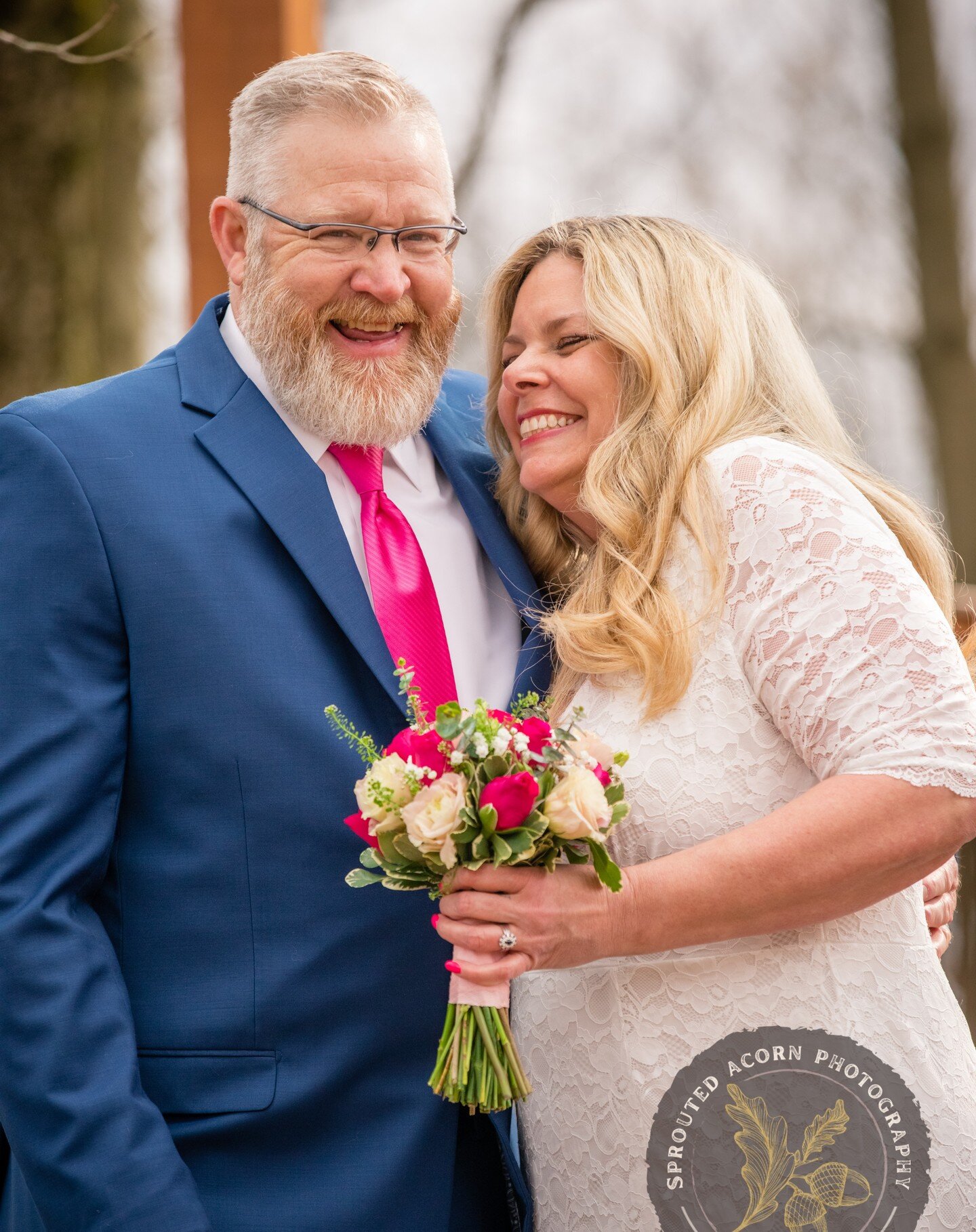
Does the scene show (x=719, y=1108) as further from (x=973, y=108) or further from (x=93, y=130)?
(x=973, y=108)

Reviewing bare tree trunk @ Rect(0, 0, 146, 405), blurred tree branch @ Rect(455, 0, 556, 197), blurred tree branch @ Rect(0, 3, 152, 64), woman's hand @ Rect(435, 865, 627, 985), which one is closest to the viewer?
woman's hand @ Rect(435, 865, 627, 985)

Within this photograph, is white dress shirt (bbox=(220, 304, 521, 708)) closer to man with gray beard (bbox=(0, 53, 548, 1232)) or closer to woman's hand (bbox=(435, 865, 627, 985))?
man with gray beard (bbox=(0, 53, 548, 1232))

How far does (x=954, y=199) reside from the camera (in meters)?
6.54

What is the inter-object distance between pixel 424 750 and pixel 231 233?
1277 millimetres

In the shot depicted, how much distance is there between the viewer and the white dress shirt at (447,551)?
99.3 inches

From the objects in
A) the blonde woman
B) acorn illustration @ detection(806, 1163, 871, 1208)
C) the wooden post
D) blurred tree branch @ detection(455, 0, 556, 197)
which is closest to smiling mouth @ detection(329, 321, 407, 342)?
the blonde woman

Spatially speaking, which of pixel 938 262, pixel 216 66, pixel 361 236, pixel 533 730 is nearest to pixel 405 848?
pixel 533 730

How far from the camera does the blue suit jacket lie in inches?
80.3

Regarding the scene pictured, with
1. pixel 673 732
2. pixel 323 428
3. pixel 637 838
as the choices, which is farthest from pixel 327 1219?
pixel 323 428

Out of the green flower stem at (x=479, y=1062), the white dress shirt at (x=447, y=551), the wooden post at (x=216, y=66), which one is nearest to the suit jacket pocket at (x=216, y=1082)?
the green flower stem at (x=479, y=1062)

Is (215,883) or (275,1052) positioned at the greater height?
(215,883)

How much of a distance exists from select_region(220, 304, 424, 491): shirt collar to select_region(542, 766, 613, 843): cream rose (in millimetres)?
866

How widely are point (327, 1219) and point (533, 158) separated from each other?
464 centimetres

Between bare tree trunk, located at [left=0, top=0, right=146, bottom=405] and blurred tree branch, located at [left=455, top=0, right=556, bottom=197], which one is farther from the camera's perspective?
blurred tree branch, located at [left=455, top=0, right=556, bottom=197]
